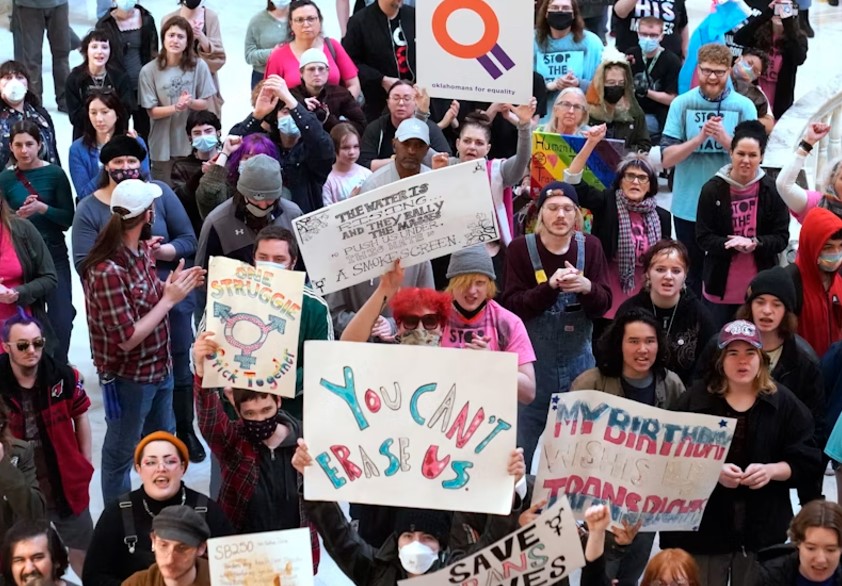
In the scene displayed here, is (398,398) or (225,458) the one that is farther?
(225,458)

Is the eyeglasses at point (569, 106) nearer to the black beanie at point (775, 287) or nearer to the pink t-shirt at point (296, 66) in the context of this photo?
the pink t-shirt at point (296, 66)

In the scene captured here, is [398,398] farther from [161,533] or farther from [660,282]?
[660,282]

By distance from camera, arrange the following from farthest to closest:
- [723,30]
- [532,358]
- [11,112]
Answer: [723,30] < [11,112] < [532,358]

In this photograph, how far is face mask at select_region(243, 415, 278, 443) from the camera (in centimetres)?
679

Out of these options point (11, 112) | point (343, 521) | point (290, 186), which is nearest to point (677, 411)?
point (343, 521)

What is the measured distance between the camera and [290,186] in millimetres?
9289

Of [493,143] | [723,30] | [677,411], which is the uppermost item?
[723,30]

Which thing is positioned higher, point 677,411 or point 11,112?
point 11,112

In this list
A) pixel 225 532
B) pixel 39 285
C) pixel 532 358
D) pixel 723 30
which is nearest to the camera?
pixel 225 532

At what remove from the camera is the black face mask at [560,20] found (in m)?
10.7

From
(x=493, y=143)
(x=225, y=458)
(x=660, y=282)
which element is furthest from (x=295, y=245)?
(x=493, y=143)

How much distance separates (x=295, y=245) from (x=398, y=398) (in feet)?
4.56

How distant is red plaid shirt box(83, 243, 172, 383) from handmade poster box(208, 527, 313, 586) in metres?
1.81

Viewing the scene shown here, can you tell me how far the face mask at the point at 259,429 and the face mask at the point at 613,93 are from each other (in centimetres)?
423
